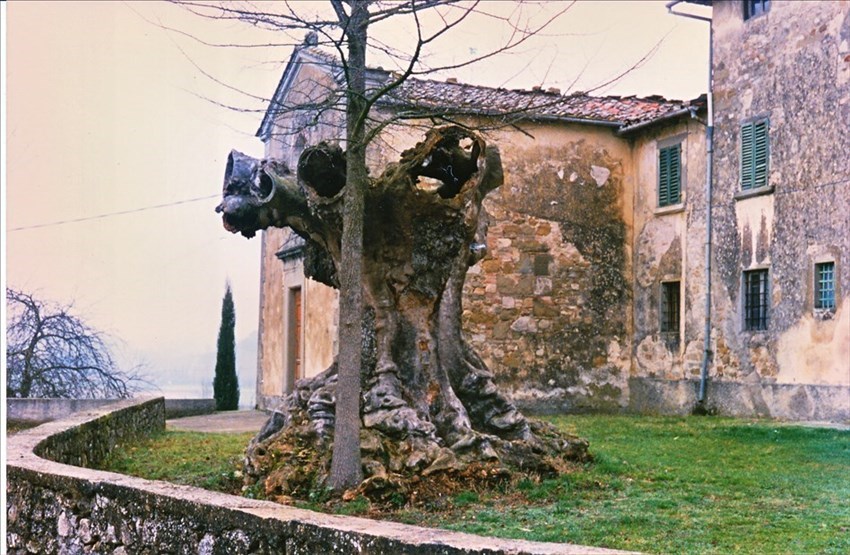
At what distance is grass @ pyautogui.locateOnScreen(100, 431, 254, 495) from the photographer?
912cm

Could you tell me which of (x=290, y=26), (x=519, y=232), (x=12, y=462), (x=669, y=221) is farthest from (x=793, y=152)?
(x=12, y=462)

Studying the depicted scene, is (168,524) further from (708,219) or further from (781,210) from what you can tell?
(708,219)

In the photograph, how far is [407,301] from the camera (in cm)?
935

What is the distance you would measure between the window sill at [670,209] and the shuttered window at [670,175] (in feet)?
0.26

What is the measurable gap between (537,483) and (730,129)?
10.4 meters

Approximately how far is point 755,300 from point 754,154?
235 cm

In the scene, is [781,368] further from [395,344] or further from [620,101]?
[395,344]

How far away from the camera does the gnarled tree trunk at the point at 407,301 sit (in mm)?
8766

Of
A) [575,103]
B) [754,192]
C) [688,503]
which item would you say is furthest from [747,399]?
[688,503]

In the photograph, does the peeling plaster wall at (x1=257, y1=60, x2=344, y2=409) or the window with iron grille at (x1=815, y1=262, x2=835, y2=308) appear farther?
the peeling plaster wall at (x1=257, y1=60, x2=344, y2=409)

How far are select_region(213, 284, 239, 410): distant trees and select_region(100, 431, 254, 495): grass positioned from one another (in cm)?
883

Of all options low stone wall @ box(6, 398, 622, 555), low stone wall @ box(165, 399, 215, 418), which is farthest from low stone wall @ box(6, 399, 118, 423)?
low stone wall @ box(6, 398, 622, 555)

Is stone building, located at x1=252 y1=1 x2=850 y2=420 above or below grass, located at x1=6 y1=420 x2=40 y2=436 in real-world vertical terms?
above

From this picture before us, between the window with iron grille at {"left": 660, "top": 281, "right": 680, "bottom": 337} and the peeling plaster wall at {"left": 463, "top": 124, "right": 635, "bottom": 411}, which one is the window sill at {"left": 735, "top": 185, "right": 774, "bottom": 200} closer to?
the window with iron grille at {"left": 660, "top": 281, "right": 680, "bottom": 337}
